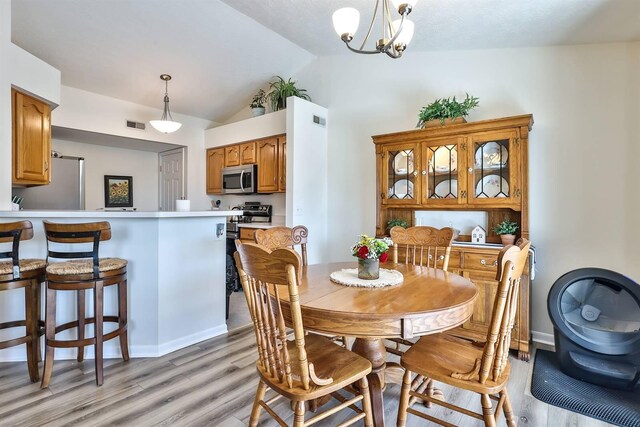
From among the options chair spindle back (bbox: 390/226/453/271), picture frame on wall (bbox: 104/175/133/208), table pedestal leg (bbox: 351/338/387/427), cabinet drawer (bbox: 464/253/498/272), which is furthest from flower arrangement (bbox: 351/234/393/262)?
picture frame on wall (bbox: 104/175/133/208)

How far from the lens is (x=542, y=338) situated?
9.71 ft

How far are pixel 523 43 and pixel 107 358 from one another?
426 cm

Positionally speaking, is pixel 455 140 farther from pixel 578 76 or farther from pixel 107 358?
pixel 107 358

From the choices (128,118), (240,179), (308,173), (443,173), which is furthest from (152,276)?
(128,118)

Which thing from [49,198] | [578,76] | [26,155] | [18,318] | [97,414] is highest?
[578,76]

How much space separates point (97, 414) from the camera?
186cm

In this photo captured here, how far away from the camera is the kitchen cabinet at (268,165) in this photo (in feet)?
15.1

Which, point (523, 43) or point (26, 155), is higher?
point (523, 43)

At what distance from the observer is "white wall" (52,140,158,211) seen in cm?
505

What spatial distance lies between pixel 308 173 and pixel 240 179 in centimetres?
130

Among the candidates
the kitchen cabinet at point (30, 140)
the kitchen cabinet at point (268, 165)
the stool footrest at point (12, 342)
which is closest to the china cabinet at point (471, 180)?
the kitchen cabinet at point (268, 165)

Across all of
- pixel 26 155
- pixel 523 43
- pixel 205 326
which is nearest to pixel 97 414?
pixel 205 326

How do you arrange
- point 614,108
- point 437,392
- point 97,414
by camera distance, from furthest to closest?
point 614,108, point 437,392, point 97,414

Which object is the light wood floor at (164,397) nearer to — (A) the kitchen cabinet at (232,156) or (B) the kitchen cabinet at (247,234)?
(B) the kitchen cabinet at (247,234)
